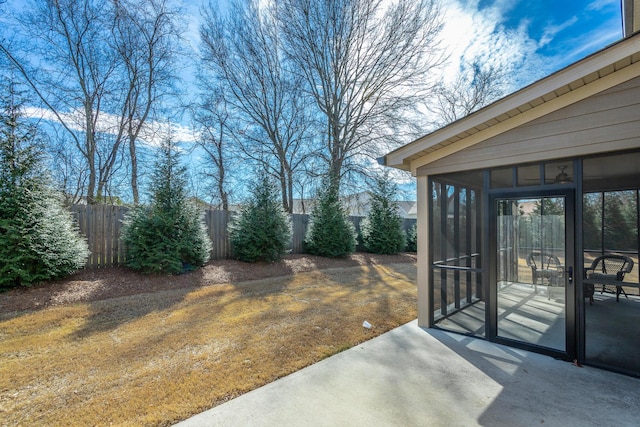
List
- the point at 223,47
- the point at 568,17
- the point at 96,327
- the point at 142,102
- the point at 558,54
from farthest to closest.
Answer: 1. the point at 223,47
2. the point at 142,102
3. the point at 558,54
4. the point at 568,17
5. the point at 96,327

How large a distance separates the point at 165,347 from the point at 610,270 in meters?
5.12

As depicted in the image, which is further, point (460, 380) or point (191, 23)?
point (191, 23)

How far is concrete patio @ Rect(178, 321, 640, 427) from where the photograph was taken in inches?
85.9

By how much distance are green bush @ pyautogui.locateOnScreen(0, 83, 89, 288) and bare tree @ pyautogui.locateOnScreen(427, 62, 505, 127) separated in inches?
565

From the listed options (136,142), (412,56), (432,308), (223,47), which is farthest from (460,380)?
(223,47)

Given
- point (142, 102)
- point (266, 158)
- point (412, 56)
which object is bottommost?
point (266, 158)

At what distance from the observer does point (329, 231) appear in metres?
10.4

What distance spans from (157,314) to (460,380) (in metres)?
4.35

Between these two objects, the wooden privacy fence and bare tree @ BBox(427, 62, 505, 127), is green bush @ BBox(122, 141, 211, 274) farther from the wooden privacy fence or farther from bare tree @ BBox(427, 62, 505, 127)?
bare tree @ BBox(427, 62, 505, 127)

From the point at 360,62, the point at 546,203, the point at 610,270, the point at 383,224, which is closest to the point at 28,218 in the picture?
the point at 546,203

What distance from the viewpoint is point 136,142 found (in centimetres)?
1130

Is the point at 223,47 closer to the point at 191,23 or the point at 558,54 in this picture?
the point at 191,23

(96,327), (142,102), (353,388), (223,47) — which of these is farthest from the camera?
(223,47)

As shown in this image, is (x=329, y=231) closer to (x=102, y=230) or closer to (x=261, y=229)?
(x=261, y=229)
